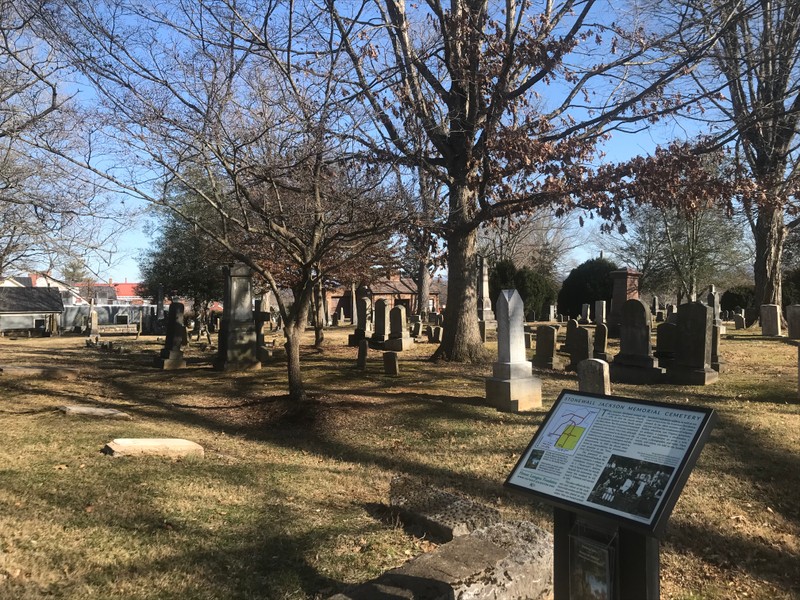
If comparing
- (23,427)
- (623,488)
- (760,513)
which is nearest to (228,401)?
(23,427)

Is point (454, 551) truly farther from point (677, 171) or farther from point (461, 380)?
point (677, 171)

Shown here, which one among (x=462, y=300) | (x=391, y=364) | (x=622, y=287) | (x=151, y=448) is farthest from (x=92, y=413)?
(x=622, y=287)

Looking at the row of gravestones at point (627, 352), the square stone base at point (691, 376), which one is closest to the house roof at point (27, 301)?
the row of gravestones at point (627, 352)

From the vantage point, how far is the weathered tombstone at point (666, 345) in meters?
11.8

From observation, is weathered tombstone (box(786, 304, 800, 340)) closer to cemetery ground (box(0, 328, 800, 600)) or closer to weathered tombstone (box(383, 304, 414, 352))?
cemetery ground (box(0, 328, 800, 600))

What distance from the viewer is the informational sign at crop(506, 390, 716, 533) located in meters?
2.22

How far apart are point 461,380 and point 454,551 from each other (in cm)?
791

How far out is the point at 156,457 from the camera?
19.5 feet

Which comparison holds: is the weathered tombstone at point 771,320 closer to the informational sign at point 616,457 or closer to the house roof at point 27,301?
the informational sign at point 616,457

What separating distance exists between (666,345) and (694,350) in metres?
1.31

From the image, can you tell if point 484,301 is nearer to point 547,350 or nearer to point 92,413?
point 547,350

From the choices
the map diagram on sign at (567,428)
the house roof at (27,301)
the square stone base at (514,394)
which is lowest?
the square stone base at (514,394)

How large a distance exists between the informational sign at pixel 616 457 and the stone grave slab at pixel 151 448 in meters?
4.64

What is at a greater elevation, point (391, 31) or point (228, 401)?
point (391, 31)
